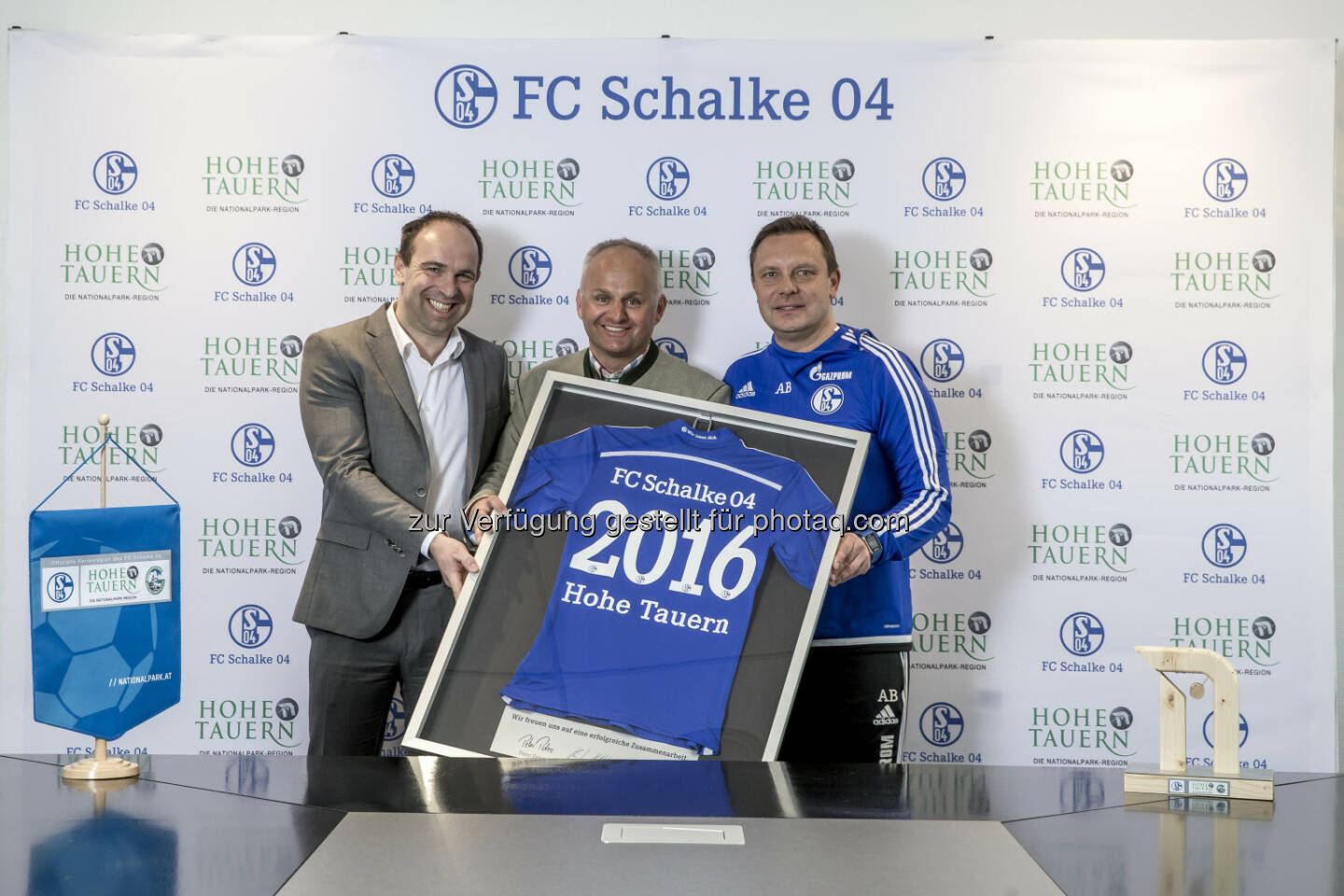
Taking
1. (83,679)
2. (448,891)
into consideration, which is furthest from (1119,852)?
(83,679)

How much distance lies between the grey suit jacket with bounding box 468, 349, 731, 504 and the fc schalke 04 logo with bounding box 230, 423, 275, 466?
85 cm

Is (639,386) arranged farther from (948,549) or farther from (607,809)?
(607,809)

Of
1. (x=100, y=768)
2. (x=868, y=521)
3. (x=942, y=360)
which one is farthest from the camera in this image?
(x=942, y=360)

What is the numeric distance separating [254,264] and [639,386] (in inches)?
55.0

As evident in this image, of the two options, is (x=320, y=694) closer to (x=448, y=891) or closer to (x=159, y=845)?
(x=159, y=845)

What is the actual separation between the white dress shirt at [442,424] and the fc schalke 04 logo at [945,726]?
160cm

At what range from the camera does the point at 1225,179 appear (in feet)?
11.4

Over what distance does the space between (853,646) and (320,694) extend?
1.43m

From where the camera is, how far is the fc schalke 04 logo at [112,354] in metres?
3.46

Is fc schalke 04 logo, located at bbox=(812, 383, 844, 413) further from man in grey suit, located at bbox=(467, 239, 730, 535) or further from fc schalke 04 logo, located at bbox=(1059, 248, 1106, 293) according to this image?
fc schalke 04 logo, located at bbox=(1059, 248, 1106, 293)

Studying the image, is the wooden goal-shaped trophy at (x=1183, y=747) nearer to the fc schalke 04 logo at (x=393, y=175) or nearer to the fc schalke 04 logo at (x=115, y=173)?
the fc schalke 04 logo at (x=393, y=175)

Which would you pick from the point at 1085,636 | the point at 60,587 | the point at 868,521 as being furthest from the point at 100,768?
the point at 1085,636

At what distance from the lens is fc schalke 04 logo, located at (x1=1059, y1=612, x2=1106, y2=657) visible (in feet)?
11.3

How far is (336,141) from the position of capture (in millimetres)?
3473
